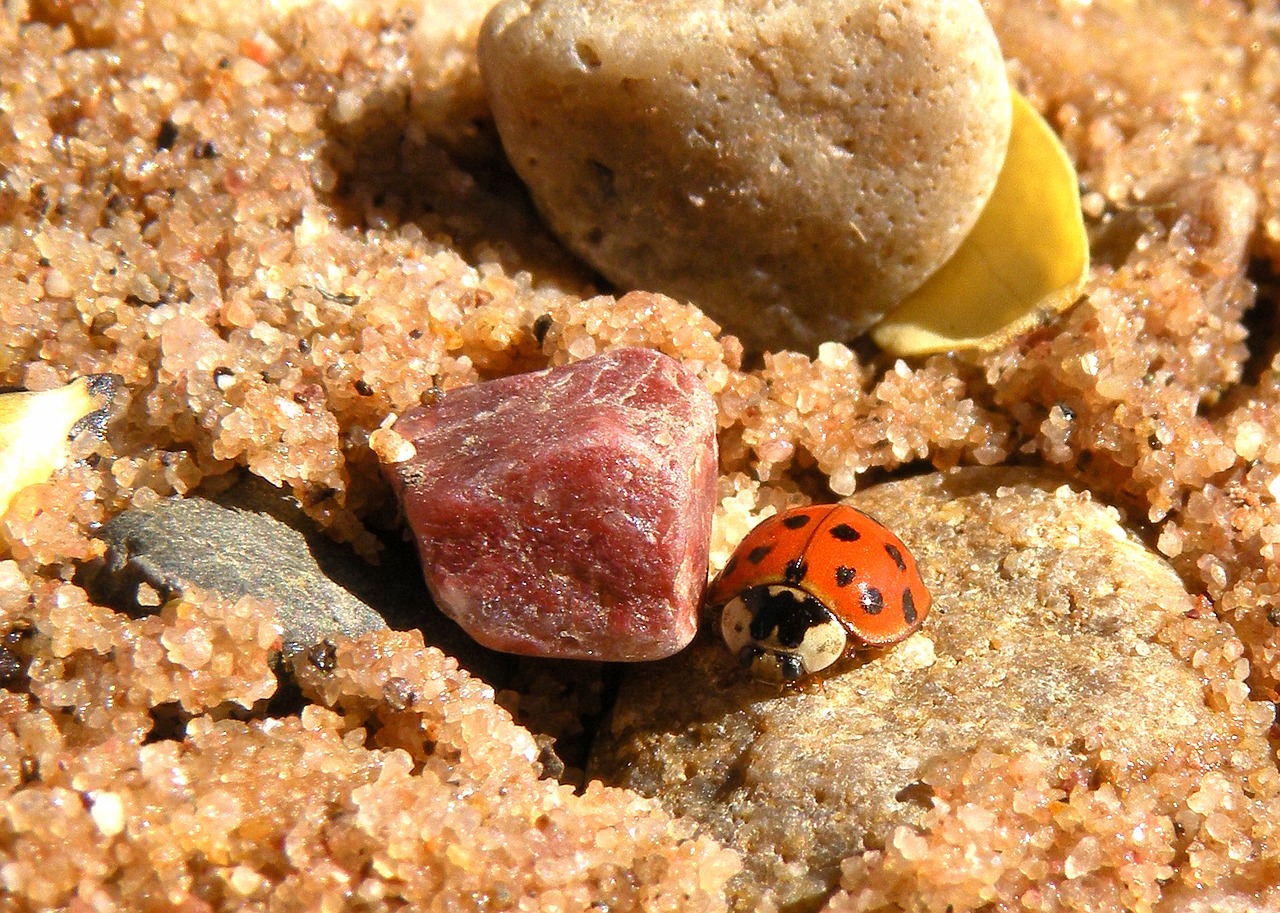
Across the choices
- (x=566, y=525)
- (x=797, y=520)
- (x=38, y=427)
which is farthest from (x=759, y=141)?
(x=38, y=427)

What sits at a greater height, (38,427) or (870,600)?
(38,427)

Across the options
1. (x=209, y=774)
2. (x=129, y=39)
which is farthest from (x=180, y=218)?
(x=209, y=774)

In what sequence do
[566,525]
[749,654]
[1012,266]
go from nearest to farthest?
[566,525] < [749,654] < [1012,266]

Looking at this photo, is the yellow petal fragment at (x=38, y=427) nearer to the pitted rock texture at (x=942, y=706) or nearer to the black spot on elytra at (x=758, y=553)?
the pitted rock texture at (x=942, y=706)

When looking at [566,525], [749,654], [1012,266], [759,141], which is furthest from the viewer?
[1012,266]

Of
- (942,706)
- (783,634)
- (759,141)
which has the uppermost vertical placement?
(759,141)

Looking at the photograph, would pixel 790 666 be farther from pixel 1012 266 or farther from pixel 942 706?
pixel 1012 266

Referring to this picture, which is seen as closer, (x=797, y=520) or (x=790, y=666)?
(x=790, y=666)
